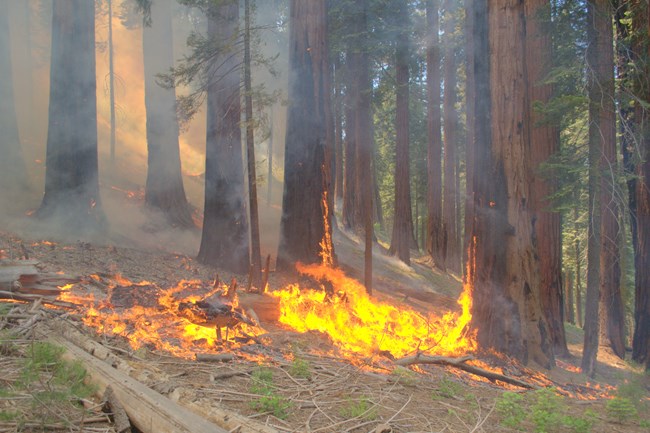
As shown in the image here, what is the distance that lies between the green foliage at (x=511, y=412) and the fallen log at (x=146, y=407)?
111 inches

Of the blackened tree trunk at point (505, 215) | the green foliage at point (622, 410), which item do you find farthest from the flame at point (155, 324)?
the green foliage at point (622, 410)

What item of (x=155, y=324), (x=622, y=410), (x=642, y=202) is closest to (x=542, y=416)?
(x=622, y=410)

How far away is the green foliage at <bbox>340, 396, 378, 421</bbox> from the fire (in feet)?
7.58

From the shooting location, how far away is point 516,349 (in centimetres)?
873

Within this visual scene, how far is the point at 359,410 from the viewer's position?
4.65 metres

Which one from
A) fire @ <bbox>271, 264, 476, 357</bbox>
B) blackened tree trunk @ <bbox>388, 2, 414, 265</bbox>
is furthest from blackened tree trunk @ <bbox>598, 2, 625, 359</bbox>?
blackened tree trunk @ <bbox>388, 2, 414, 265</bbox>

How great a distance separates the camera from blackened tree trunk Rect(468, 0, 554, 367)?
8883 mm

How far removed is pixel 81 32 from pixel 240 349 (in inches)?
433

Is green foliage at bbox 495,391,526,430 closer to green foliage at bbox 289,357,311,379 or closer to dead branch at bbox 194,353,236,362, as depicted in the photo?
green foliage at bbox 289,357,311,379

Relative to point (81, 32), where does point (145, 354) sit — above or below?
below

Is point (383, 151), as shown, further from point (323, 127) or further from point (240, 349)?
point (240, 349)

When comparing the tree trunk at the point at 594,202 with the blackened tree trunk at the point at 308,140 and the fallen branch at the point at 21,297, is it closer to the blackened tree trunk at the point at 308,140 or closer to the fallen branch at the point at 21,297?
the blackened tree trunk at the point at 308,140

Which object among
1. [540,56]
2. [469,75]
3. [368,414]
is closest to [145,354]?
[368,414]

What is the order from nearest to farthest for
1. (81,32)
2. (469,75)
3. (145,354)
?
1. (145,354)
2. (81,32)
3. (469,75)
